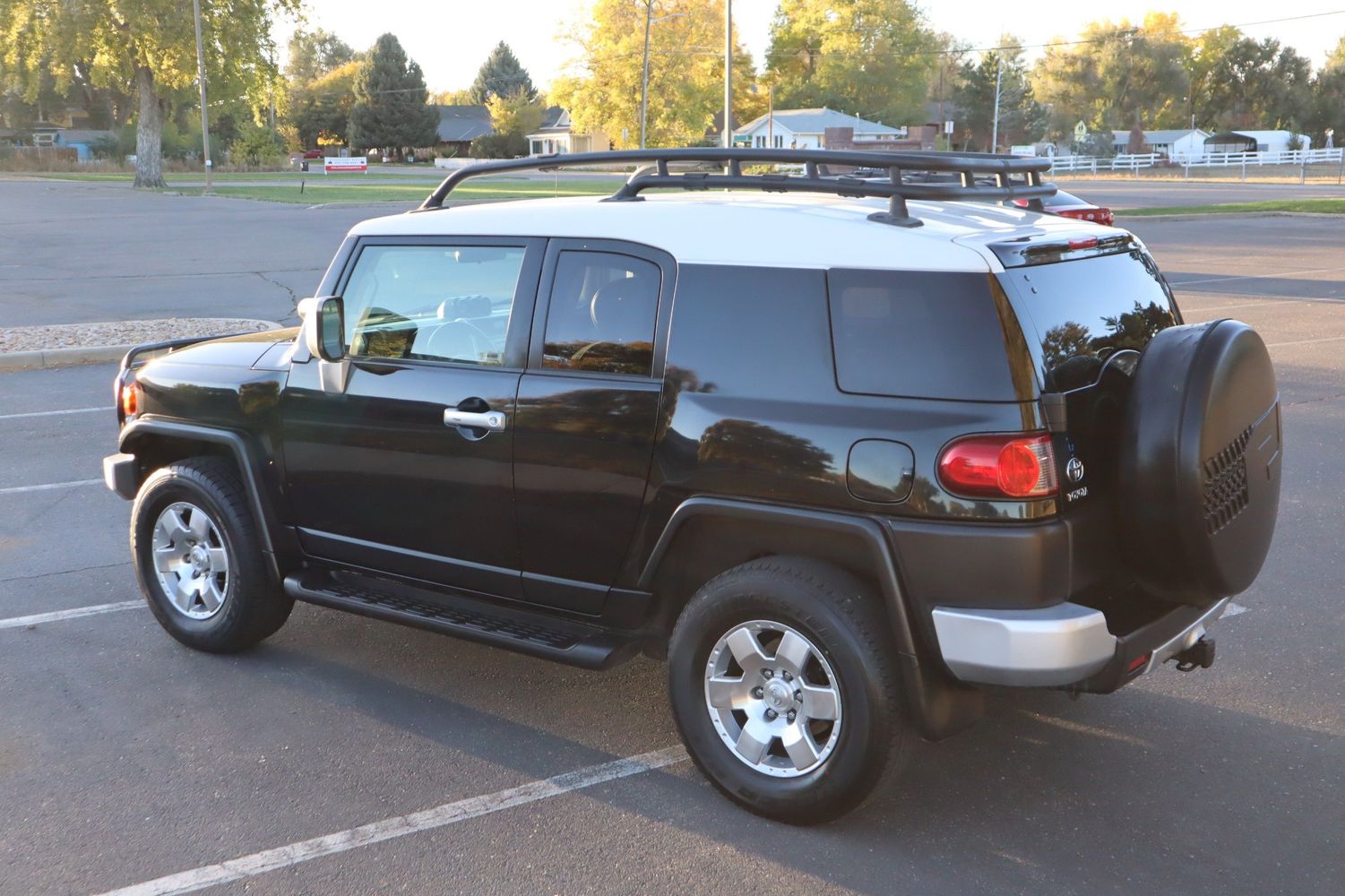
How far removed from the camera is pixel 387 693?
186 inches

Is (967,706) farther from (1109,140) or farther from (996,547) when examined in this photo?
(1109,140)

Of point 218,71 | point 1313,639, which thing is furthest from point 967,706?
point 218,71

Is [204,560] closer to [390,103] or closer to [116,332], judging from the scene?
[116,332]

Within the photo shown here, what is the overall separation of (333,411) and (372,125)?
99561mm

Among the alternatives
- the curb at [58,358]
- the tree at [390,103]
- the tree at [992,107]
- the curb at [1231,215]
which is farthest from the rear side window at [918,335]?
the tree at [992,107]

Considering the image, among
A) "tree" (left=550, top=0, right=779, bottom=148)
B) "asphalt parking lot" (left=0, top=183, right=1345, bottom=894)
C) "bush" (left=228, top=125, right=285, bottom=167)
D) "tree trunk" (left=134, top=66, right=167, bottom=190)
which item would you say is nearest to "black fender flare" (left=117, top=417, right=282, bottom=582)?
"asphalt parking lot" (left=0, top=183, right=1345, bottom=894)

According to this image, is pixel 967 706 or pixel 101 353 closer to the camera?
pixel 967 706

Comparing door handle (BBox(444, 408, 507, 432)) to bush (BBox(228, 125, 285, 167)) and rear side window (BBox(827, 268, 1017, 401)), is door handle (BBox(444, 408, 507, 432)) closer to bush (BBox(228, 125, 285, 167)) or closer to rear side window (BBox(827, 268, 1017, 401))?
rear side window (BBox(827, 268, 1017, 401))

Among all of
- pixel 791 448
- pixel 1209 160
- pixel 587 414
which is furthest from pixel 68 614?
pixel 1209 160

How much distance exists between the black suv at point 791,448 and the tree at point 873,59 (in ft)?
363

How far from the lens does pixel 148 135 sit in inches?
2089

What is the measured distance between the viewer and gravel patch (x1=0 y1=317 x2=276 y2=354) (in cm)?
1306

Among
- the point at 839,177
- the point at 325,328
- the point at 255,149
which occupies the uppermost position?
the point at 255,149

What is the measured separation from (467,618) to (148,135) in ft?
180
